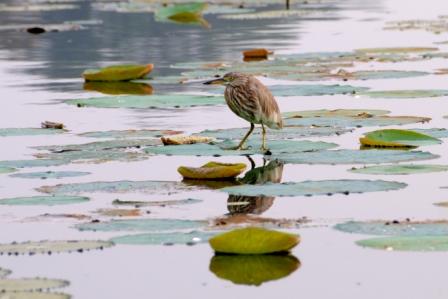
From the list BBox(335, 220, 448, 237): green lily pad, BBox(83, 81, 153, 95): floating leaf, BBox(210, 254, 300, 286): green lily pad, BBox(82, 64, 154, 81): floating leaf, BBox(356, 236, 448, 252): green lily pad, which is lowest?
BBox(83, 81, 153, 95): floating leaf

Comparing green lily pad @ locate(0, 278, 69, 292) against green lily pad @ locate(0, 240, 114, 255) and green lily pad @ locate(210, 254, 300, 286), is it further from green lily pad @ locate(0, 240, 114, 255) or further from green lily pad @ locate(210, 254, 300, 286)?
green lily pad @ locate(210, 254, 300, 286)

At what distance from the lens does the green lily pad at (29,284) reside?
6.88 metres

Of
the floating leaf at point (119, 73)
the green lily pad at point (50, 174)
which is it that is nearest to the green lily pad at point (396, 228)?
the green lily pad at point (50, 174)

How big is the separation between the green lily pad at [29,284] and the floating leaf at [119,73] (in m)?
9.47

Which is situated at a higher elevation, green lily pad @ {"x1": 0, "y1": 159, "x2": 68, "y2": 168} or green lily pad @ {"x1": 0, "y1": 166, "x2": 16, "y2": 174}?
green lily pad @ {"x1": 0, "y1": 166, "x2": 16, "y2": 174}

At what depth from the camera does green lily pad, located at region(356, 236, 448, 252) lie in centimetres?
757

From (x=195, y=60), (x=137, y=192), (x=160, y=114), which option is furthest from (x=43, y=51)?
(x=137, y=192)

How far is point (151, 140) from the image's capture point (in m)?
11.7

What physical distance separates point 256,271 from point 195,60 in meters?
11.7

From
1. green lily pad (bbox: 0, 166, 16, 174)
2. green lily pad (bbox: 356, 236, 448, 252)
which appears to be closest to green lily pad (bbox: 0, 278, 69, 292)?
green lily pad (bbox: 356, 236, 448, 252)

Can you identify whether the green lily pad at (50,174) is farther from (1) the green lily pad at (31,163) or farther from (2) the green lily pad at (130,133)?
(2) the green lily pad at (130,133)

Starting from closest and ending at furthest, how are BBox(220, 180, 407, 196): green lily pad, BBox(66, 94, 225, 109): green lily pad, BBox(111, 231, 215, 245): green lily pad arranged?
BBox(111, 231, 215, 245): green lily pad → BBox(220, 180, 407, 196): green lily pad → BBox(66, 94, 225, 109): green lily pad

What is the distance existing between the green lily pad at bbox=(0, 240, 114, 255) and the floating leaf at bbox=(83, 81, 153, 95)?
25.4 feet

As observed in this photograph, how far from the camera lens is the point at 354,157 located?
34.2 feet
